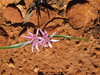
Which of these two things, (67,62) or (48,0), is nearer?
(48,0)

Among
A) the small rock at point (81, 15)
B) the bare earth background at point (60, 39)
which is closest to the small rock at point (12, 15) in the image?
the bare earth background at point (60, 39)

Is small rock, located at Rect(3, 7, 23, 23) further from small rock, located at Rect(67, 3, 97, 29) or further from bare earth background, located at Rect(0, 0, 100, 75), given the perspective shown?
small rock, located at Rect(67, 3, 97, 29)

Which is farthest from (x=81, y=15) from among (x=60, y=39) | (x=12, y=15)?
(x=12, y=15)

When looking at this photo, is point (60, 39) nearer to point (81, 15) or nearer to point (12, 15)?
point (81, 15)

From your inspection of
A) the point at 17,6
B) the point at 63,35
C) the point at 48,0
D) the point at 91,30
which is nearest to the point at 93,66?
the point at 91,30

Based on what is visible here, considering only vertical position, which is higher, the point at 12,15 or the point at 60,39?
the point at 12,15

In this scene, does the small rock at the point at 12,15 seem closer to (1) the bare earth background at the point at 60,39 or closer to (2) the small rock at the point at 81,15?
(1) the bare earth background at the point at 60,39

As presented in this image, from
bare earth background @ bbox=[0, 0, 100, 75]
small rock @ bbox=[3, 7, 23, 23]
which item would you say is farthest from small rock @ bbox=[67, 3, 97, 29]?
small rock @ bbox=[3, 7, 23, 23]

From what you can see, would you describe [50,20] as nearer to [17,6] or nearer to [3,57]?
[17,6]
